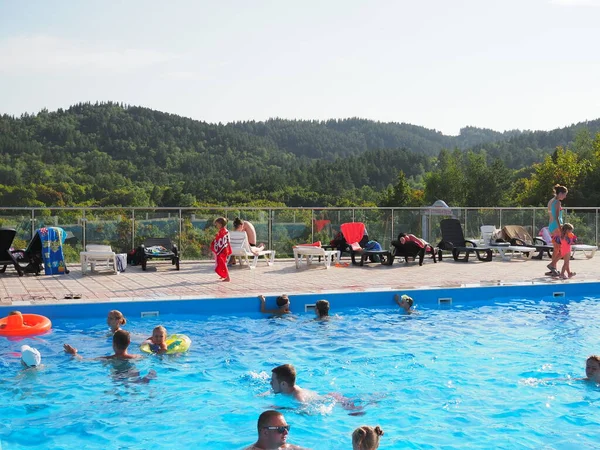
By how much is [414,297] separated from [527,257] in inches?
268

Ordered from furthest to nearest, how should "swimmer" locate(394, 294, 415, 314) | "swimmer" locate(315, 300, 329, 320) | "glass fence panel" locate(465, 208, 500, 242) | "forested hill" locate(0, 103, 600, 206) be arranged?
"forested hill" locate(0, 103, 600, 206) < "glass fence panel" locate(465, 208, 500, 242) < "swimmer" locate(394, 294, 415, 314) < "swimmer" locate(315, 300, 329, 320)

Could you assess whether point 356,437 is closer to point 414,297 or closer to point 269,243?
point 414,297

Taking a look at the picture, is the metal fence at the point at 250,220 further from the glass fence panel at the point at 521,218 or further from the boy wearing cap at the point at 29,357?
the boy wearing cap at the point at 29,357

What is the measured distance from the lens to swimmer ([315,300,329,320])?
8992 mm

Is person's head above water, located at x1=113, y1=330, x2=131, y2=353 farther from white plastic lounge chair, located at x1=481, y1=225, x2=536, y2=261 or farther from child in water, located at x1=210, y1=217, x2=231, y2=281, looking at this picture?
white plastic lounge chair, located at x1=481, y1=225, x2=536, y2=261

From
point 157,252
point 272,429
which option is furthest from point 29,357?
point 157,252

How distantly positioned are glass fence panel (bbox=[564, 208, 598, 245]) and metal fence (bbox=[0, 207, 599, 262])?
0.03 meters

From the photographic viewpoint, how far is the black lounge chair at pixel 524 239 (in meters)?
15.8

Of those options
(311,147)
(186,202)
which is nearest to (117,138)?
(186,202)

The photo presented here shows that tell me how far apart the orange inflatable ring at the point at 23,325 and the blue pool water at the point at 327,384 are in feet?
0.43

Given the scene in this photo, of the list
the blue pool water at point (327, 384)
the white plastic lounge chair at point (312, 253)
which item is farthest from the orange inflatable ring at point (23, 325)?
the white plastic lounge chair at point (312, 253)

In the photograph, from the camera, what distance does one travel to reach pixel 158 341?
286 inches

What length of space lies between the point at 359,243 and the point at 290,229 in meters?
1.68

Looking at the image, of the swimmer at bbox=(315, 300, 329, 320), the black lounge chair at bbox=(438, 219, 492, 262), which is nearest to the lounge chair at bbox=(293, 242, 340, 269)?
the black lounge chair at bbox=(438, 219, 492, 262)
